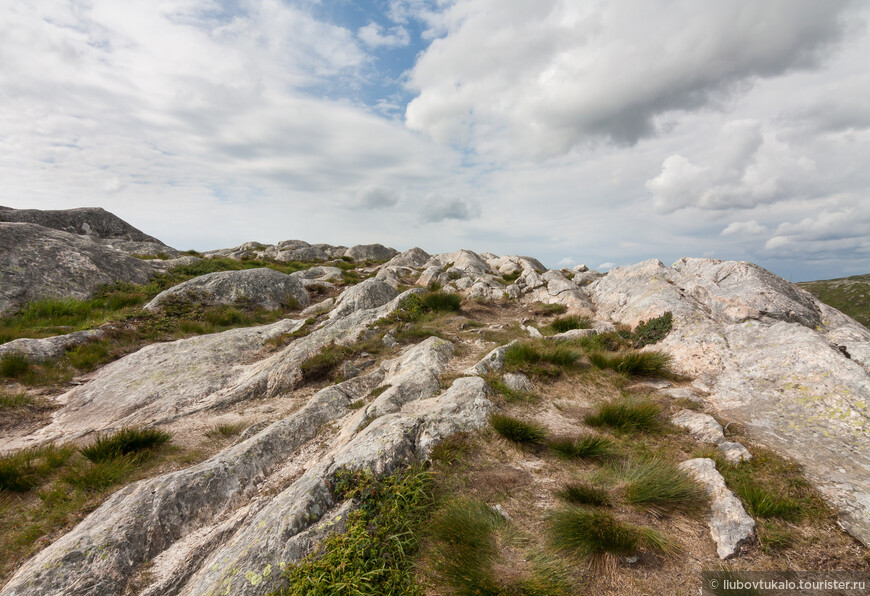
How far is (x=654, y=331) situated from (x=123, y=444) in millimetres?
14713

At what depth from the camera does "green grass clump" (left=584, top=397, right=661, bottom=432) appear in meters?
6.86

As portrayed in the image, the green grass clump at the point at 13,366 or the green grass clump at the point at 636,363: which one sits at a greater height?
the green grass clump at the point at 636,363

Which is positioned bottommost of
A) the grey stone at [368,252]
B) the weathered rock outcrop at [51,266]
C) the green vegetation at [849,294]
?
the green vegetation at [849,294]

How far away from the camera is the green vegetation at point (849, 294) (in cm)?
13750

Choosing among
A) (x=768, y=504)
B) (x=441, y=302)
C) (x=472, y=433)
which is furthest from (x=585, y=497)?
(x=441, y=302)

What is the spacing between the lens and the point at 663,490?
188 inches

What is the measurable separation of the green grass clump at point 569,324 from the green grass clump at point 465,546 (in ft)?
34.3

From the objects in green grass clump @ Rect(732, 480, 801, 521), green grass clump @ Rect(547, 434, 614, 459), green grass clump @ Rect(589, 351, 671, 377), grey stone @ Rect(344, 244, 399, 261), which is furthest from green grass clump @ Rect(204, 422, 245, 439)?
grey stone @ Rect(344, 244, 399, 261)

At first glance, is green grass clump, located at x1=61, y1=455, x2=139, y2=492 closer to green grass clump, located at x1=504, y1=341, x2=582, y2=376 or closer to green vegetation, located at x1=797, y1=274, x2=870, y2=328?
green grass clump, located at x1=504, y1=341, x2=582, y2=376

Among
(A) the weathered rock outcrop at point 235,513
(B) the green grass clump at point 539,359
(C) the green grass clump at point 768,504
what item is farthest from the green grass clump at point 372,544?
(B) the green grass clump at point 539,359

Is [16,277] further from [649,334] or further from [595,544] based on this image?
[649,334]

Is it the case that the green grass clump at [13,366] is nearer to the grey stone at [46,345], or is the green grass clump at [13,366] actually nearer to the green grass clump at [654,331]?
the grey stone at [46,345]

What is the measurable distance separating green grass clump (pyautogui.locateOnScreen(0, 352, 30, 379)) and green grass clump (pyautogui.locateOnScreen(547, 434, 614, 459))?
1501 centimetres

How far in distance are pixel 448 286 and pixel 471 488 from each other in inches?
743
